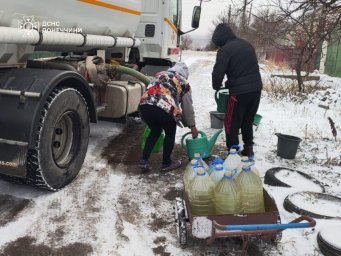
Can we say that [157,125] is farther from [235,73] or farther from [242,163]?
[242,163]

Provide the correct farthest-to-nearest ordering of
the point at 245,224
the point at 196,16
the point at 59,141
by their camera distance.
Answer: the point at 196,16, the point at 59,141, the point at 245,224

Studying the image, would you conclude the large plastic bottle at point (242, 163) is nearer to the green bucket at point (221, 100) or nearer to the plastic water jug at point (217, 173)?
the plastic water jug at point (217, 173)

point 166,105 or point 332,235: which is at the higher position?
point 166,105

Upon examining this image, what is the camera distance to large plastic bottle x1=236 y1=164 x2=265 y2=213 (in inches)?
118

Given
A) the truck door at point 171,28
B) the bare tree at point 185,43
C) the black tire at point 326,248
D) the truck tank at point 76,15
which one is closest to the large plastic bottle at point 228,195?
the black tire at point 326,248

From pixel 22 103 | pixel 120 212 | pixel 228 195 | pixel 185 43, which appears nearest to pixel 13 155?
pixel 22 103

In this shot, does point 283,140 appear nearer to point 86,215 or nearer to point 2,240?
point 86,215

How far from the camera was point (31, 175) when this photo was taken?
3.46 meters

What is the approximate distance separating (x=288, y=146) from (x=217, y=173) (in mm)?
2383

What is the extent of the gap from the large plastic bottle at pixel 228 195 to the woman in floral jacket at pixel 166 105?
1425mm

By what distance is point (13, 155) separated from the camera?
324 centimetres

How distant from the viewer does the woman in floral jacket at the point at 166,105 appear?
4.15m

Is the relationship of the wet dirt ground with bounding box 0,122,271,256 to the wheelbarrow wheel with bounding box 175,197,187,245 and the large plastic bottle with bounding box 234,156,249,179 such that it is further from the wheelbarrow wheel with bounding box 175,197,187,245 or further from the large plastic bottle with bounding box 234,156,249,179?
the large plastic bottle with bounding box 234,156,249,179

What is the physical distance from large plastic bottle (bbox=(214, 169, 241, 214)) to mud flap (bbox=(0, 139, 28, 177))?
169 centimetres
